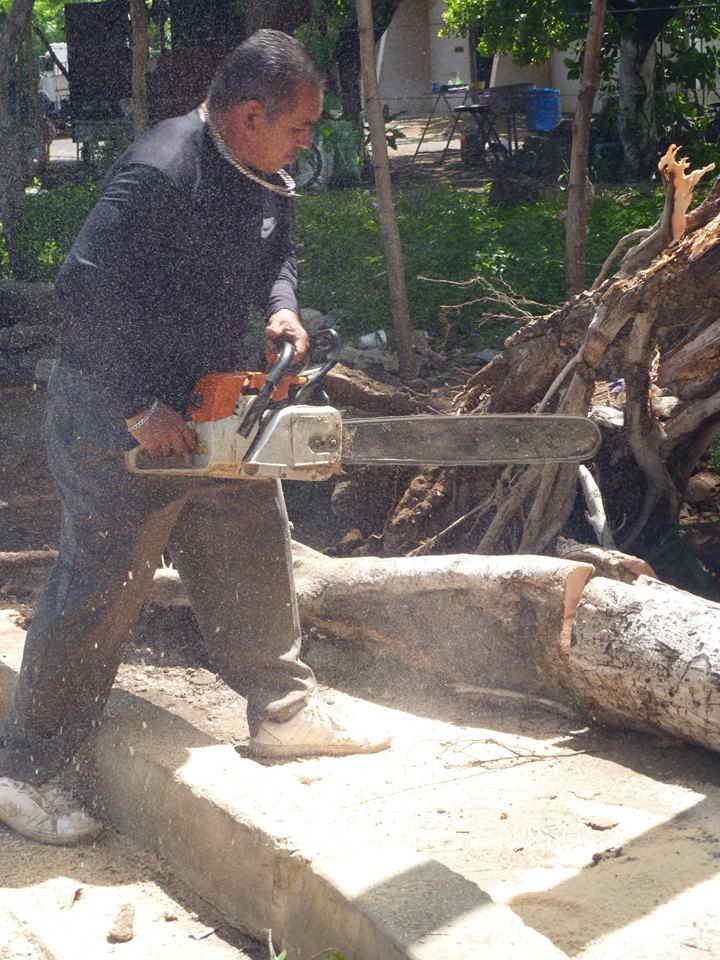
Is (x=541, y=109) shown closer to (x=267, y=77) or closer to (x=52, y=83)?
(x=267, y=77)

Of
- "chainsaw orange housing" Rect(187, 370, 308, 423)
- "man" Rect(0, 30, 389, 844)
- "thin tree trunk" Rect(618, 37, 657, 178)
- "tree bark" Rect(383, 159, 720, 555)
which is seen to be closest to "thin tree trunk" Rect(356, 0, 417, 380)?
"tree bark" Rect(383, 159, 720, 555)

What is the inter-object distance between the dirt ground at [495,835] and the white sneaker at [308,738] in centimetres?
4

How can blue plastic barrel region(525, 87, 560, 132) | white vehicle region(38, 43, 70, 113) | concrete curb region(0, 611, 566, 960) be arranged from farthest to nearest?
white vehicle region(38, 43, 70, 113) < blue plastic barrel region(525, 87, 560, 132) < concrete curb region(0, 611, 566, 960)

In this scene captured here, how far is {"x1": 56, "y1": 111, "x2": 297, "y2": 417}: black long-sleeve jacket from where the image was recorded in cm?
231

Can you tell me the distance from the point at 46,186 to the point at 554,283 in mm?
11741

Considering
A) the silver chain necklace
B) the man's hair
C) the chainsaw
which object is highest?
the man's hair

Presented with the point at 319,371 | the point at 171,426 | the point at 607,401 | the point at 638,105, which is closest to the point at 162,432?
the point at 171,426

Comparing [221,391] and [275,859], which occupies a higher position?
[221,391]

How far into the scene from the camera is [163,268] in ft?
7.82

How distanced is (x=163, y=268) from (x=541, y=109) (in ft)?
47.3

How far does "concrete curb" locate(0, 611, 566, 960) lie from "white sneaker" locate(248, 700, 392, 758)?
0.06 metres

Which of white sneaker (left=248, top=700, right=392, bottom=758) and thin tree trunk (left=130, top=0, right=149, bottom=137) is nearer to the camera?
white sneaker (left=248, top=700, right=392, bottom=758)

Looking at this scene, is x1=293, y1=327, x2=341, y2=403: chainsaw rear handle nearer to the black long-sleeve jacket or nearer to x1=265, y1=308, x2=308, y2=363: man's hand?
x1=265, y1=308, x2=308, y2=363: man's hand

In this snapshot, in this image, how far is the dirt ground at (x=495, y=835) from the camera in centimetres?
204
